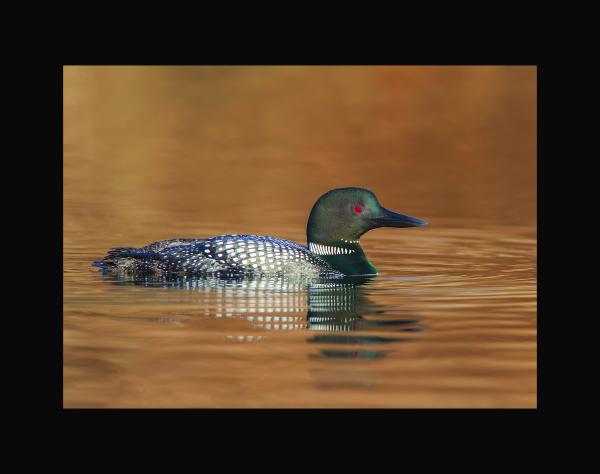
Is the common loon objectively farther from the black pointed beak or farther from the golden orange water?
the golden orange water

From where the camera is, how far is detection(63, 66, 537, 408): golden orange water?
16.9ft

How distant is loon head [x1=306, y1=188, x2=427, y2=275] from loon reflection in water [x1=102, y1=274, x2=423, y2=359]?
16 centimetres

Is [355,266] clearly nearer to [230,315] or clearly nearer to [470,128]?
[230,315]

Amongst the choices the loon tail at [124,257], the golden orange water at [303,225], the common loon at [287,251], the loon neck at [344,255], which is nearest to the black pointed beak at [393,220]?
the common loon at [287,251]

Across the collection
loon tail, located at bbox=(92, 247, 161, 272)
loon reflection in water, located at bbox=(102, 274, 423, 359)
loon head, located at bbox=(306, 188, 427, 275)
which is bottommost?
loon reflection in water, located at bbox=(102, 274, 423, 359)

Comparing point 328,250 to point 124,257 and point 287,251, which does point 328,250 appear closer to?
point 287,251

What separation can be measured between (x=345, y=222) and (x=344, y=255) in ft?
0.70

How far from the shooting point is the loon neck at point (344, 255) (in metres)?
A: 7.79

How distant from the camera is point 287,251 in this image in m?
7.52

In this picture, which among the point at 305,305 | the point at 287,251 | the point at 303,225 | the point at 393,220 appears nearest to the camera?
the point at 305,305

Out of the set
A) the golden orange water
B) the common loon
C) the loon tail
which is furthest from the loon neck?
the loon tail

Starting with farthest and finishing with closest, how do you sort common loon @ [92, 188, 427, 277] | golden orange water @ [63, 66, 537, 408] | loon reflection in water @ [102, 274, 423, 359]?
common loon @ [92, 188, 427, 277]
loon reflection in water @ [102, 274, 423, 359]
golden orange water @ [63, 66, 537, 408]

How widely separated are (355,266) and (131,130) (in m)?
8.28

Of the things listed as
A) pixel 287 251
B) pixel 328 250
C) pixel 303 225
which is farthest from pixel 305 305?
pixel 303 225
